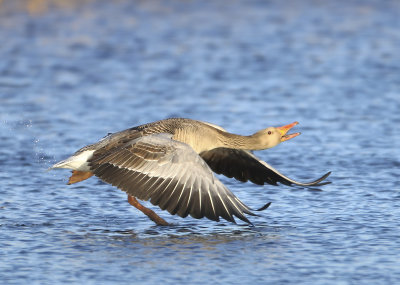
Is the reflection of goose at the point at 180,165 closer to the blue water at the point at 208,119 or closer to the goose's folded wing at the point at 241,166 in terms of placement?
the goose's folded wing at the point at 241,166

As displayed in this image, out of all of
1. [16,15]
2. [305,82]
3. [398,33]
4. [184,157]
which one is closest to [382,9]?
[398,33]

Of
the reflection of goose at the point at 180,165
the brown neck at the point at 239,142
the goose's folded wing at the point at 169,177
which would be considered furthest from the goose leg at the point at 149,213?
the brown neck at the point at 239,142

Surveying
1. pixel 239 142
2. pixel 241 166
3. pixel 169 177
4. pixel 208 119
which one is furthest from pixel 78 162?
pixel 208 119

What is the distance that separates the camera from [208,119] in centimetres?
1505

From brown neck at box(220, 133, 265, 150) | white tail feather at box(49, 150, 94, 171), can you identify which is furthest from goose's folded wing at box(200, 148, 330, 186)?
white tail feather at box(49, 150, 94, 171)

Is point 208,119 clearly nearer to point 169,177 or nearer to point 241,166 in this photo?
point 241,166

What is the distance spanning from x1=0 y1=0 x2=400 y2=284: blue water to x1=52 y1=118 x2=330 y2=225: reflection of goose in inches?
15.0

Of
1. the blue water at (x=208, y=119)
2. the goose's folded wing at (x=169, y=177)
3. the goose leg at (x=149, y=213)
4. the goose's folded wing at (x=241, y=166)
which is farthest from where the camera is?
the goose's folded wing at (x=241, y=166)

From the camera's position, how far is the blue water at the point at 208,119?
8.47 meters

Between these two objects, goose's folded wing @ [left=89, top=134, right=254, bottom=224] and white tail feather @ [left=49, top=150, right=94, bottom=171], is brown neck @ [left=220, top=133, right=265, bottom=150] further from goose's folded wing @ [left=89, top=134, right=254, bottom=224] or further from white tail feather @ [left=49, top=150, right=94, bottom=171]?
white tail feather @ [left=49, top=150, right=94, bottom=171]

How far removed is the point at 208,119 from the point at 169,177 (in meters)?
5.82

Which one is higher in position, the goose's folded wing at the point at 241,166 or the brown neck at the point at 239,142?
the brown neck at the point at 239,142

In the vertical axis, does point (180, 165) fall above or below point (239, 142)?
below

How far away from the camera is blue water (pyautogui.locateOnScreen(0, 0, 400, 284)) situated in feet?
27.8
